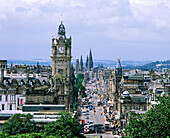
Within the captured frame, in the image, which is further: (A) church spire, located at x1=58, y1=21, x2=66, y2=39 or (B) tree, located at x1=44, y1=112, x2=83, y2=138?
(A) church spire, located at x1=58, y1=21, x2=66, y2=39

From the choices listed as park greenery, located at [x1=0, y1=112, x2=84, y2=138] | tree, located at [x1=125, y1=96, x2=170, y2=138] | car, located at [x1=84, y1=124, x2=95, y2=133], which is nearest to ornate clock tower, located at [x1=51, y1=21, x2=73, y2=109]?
car, located at [x1=84, y1=124, x2=95, y2=133]

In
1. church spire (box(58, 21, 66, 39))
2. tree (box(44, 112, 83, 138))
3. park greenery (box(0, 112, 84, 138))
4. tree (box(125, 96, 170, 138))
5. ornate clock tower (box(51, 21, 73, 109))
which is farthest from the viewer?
church spire (box(58, 21, 66, 39))

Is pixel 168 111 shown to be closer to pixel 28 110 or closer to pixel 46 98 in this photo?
pixel 28 110

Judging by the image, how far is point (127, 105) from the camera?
145 m

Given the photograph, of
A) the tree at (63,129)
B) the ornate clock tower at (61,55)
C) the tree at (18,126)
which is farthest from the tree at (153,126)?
the ornate clock tower at (61,55)

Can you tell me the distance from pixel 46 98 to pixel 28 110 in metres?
13.3

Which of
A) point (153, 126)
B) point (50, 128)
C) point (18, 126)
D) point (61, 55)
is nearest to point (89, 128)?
point (50, 128)

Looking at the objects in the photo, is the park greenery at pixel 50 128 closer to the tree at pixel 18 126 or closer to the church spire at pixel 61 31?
the tree at pixel 18 126

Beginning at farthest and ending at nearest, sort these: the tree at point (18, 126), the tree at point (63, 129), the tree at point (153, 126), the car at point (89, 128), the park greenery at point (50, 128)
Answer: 1. the car at point (89, 128)
2. the tree at point (18, 126)
3. the park greenery at point (50, 128)
4. the tree at point (63, 129)
5. the tree at point (153, 126)

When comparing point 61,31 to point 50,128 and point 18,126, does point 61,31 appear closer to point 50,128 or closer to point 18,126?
point 18,126

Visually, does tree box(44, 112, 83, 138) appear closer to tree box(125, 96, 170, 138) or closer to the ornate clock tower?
tree box(125, 96, 170, 138)

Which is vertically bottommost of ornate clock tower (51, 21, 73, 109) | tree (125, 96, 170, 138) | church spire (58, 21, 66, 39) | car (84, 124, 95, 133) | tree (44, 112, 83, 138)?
car (84, 124, 95, 133)

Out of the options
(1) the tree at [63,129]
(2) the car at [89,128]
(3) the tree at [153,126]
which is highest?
(3) the tree at [153,126]

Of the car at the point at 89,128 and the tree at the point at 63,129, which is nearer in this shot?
the tree at the point at 63,129
